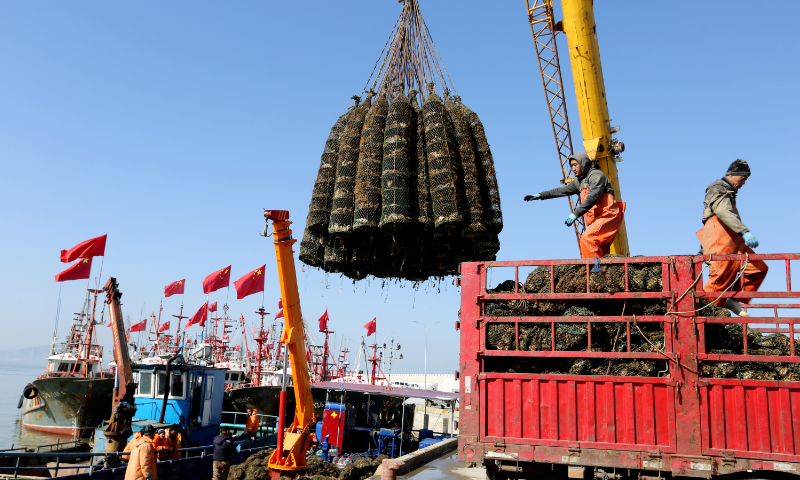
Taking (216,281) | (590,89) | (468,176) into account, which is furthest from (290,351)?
(216,281)

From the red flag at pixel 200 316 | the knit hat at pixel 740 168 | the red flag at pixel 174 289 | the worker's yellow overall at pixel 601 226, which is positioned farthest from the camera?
the red flag at pixel 200 316

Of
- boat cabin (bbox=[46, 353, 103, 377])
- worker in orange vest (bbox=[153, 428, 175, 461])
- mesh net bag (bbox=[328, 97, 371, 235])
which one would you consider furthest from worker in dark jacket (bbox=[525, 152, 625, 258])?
boat cabin (bbox=[46, 353, 103, 377])

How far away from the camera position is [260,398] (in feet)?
91.2

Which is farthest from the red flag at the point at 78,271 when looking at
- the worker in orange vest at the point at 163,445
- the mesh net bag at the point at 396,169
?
the mesh net bag at the point at 396,169

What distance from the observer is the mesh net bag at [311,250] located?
11219mm

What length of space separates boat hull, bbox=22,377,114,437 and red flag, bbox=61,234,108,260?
604 inches

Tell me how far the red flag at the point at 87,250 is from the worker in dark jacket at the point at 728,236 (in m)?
16.0

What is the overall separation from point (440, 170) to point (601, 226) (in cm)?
330

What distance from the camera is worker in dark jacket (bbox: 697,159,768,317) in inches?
228

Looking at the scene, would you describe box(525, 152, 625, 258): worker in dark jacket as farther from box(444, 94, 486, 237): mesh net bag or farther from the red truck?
box(444, 94, 486, 237): mesh net bag

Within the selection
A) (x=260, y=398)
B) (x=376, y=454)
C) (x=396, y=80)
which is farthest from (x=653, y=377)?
(x=260, y=398)

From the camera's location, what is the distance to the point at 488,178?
32.8 feet

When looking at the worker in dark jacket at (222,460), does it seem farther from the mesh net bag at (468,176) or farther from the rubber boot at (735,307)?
the rubber boot at (735,307)

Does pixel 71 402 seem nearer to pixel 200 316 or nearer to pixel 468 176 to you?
pixel 200 316
